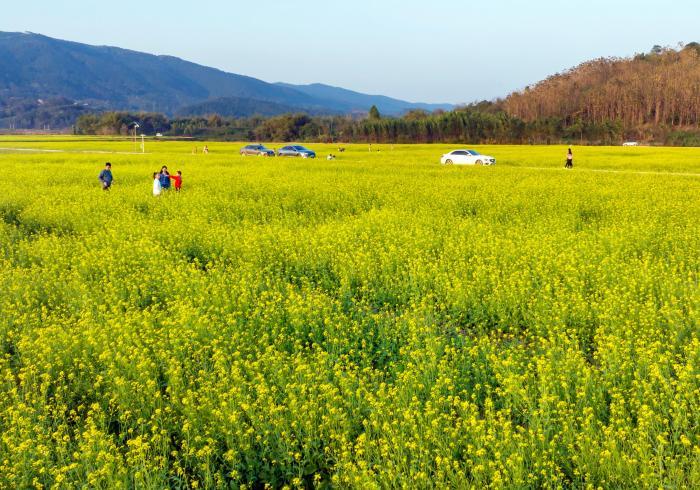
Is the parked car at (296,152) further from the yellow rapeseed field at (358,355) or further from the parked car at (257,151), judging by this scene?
the yellow rapeseed field at (358,355)

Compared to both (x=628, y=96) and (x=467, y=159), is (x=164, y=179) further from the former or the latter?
(x=628, y=96)

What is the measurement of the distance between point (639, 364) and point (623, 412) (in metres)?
1.21

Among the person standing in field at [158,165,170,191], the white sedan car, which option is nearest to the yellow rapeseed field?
the person standing in field at [158,165,170,191]

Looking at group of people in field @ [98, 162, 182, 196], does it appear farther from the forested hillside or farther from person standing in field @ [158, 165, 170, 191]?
the forested hillside

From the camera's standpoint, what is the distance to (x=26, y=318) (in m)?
9.02

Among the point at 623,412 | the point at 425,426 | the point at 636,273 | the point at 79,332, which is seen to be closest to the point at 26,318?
the point at 79,332

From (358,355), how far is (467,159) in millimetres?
38493

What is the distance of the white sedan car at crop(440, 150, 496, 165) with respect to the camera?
4347 cm

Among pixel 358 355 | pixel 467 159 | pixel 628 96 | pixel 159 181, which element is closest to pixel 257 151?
pixel 467 159

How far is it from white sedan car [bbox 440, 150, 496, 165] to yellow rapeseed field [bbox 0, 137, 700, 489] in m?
26.4

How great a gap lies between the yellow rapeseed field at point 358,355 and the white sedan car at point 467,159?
26437 mm

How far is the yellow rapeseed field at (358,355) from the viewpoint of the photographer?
5.10 m

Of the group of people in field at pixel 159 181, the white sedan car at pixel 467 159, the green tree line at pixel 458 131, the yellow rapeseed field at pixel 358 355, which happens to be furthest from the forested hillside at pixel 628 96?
the yellow rapeseed field at pixel 358 355

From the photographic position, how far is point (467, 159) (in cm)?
4416
